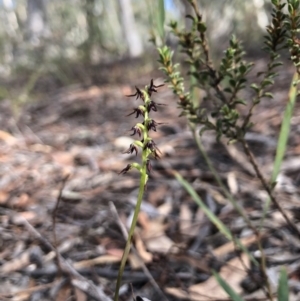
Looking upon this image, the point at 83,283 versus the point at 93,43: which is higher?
the point at 93,43

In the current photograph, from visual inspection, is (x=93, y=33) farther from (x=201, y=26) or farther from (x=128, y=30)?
(x=128, y=30)

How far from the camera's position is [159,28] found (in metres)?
1.08

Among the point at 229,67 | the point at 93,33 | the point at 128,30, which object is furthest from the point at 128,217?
the point at 128,30

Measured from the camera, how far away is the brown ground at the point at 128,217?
3.46ft

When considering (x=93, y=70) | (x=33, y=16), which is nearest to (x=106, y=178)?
(x=93, y=70)

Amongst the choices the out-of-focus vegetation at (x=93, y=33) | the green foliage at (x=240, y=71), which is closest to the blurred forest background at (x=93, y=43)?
the out-of-focus vegetation at (x=93, y=33)

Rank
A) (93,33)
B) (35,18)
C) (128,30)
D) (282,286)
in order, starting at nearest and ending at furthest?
(282,286) → (93,33) → (128,30) → (35,18)

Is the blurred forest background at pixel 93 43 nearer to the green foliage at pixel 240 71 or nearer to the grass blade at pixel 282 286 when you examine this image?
the green foliage at pixel 240 71

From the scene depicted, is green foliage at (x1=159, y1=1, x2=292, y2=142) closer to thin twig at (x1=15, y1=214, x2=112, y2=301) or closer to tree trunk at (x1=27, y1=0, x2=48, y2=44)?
thin twig at (x1=15, y1=214, x2=112, y2=301)

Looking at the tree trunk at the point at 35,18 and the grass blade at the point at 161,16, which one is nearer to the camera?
the grass blade at the point at 161,16

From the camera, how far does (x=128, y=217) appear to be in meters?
1.37

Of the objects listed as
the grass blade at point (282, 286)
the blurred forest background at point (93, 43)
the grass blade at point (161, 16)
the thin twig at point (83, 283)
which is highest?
the blurred forest background at point (93, 43)

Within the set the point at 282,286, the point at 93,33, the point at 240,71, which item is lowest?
the point at 282,286

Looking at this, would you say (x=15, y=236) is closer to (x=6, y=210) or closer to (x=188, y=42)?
(x=6, y=210)
